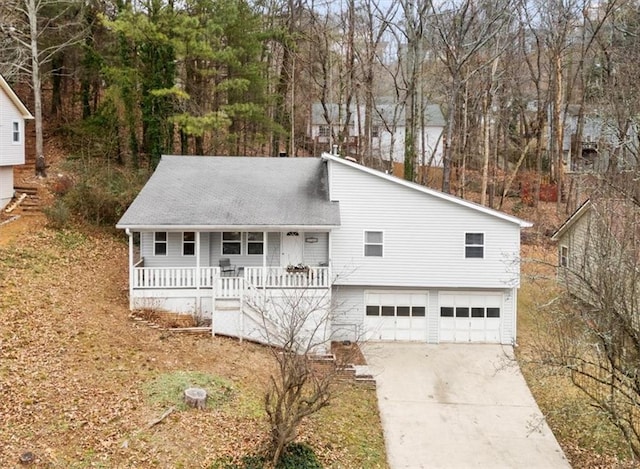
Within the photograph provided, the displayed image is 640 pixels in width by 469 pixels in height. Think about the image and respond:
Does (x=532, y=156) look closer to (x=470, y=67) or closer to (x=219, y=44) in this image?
(x=470, y=67)

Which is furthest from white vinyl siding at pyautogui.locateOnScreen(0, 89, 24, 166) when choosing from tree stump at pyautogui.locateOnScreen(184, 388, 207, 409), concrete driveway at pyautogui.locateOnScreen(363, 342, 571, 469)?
concrete driveway at pyautogui.locateOnScreen(363, 342, 571, 469)

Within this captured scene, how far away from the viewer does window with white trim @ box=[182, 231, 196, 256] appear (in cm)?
1953

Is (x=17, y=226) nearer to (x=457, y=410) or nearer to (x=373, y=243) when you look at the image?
(x=373, y=243)

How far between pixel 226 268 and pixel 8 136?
13859mm

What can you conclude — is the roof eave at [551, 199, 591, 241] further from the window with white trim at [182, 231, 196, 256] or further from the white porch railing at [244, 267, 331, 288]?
the window with white trim at [182, 231, 196, 256]

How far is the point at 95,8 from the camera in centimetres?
3325

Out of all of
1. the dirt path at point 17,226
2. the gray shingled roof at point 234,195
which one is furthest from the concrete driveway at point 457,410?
the dirt path at point 17,226

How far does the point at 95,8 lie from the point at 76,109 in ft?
24.6

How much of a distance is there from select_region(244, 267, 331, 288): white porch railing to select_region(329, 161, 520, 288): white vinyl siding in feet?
3.70

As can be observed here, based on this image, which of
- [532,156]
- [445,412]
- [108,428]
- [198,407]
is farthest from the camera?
[532,156]

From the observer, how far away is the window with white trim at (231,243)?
19656 millimetres

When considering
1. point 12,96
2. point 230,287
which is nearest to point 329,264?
point 230,287

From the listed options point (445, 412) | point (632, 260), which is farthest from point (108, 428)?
point (632, 260)

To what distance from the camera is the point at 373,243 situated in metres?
19.2
